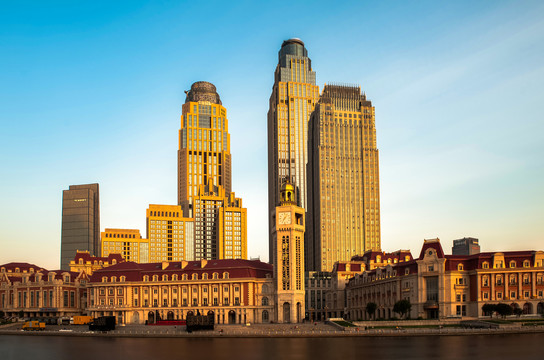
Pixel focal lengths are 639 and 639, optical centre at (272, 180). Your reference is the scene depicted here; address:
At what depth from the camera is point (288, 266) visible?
165500 millimetres

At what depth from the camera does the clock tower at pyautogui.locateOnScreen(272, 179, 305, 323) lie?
164m

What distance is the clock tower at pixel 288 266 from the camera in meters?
164

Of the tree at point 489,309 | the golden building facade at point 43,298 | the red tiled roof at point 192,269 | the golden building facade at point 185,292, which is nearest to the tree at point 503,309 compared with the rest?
the tree at point 489,309

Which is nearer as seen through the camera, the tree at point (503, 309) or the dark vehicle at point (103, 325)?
the tree at point (503, 309)

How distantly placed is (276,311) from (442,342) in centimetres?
6759

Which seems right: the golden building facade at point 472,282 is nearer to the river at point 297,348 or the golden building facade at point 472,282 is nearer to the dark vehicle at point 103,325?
the river at point 297,348

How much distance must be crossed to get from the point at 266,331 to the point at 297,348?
38.4m

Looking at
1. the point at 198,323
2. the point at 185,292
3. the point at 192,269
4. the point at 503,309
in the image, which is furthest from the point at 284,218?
Result: the point at 503,309

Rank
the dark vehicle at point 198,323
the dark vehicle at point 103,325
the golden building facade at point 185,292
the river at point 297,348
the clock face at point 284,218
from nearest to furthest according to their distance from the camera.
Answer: the river at point 297,348
the dark vehicle at point 198,323
the dark vehicle at point 103,325
the clock face at point 284,218
the golden building facade at point 185,292

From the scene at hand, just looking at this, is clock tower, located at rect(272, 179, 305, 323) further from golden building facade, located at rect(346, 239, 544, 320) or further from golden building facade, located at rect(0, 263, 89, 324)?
golden building facade, located at rect(0, 263, 89, 324)

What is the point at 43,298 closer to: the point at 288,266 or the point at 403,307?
the point at 288,266

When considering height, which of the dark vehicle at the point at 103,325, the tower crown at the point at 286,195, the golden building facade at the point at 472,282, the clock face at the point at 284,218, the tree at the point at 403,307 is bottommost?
the dark vehicle at the point at 103,325

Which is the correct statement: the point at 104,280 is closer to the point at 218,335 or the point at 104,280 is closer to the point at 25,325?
the point at 25,325

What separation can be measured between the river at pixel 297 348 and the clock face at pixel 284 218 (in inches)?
1918
